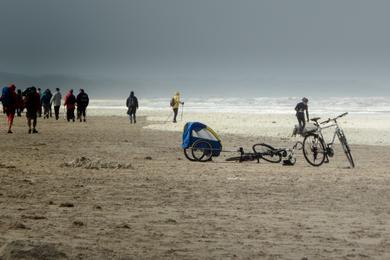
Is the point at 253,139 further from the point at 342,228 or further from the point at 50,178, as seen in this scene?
the point at 342,228

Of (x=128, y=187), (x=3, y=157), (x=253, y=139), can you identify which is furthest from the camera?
(x=253, y=139)

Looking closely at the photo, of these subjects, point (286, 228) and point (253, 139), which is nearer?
point (286, 228)

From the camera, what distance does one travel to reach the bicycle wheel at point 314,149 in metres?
17.7

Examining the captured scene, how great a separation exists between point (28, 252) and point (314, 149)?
1120cm

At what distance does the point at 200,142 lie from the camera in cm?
1853

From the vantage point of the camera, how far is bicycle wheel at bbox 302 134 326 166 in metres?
17.7

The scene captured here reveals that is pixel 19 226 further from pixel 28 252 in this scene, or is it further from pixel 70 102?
pixel 70 102

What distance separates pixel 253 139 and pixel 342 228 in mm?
18715

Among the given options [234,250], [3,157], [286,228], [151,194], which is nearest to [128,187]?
[151,194]

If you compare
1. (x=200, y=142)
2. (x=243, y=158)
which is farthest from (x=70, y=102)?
(x=243, y=158)

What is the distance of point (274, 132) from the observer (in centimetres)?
3222

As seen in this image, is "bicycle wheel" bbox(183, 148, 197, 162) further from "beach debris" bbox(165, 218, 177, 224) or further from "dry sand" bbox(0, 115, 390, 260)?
"beach debris" bbox(165, 218, 177, 224)

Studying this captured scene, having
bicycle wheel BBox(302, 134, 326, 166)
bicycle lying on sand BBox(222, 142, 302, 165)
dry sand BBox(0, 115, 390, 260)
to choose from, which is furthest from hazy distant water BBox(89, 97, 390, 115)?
dry sand BBox(0, 115, 390, 260)

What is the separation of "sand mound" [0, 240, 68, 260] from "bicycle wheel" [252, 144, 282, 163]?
10757 millimetres
